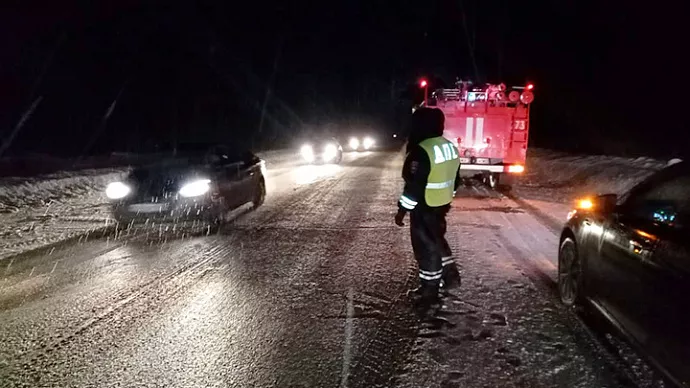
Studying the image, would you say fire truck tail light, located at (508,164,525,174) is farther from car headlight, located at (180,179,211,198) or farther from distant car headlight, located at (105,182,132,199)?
distant car headlight, located at (105,182,132,199)

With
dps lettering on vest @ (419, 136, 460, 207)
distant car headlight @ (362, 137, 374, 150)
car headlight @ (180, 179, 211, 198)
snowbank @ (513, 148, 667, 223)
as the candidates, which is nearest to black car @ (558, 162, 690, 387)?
dps lettering on vest @ (419, 136, 460, 207)

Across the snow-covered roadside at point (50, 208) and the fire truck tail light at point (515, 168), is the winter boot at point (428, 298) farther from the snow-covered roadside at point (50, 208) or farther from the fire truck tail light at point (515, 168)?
the fire truck tail light at point (515, 168)

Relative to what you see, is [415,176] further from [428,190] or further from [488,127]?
[488,127]

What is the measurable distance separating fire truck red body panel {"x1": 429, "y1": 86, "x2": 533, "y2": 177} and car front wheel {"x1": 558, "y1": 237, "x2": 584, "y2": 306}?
441 inches

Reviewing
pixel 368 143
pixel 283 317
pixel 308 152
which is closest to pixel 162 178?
pixel 283 317

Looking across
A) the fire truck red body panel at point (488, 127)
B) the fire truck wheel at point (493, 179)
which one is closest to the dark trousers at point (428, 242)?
the fire truck red body panel at point (488, 127)

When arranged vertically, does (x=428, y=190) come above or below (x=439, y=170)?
below

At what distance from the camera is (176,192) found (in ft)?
36.7

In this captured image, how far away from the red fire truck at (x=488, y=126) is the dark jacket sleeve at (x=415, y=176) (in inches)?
460

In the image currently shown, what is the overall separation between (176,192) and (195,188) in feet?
1.04

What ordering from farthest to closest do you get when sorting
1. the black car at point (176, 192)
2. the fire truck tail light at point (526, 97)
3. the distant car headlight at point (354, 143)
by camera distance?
the distant car headlight at point (354, 143) < the fire truck tail light at point (526, 97) < the black car at point (176, 192)

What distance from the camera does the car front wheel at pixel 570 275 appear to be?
6.09 meters

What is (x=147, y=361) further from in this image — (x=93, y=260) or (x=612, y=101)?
(x=612, y=101)

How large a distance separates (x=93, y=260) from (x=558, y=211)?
9.21 meters
